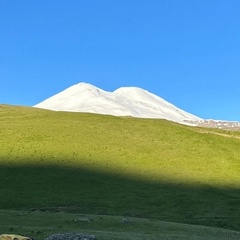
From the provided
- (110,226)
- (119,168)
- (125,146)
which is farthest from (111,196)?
(125,146)

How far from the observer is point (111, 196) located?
6000 centimetres

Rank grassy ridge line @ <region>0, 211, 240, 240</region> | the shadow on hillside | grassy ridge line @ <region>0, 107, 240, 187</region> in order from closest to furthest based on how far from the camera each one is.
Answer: grassy ridge line @ <region>0, 211, 240, 240</region>, the shadow on hillside, grassy ridge line @ <region>0, 107, 240, 187</region>

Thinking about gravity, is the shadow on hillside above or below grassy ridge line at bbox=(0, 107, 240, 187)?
below

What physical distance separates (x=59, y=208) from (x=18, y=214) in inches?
427

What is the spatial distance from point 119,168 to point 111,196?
1277 cm

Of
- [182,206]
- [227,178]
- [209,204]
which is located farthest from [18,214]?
[227,178]

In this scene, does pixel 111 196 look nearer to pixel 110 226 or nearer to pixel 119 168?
pixel 119 168

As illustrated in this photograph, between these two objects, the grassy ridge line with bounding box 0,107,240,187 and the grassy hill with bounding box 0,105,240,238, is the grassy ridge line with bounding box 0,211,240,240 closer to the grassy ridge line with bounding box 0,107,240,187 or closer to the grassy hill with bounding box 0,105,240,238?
the grassy hill with bounding box 0,105,240,238

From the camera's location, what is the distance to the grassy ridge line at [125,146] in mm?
73000

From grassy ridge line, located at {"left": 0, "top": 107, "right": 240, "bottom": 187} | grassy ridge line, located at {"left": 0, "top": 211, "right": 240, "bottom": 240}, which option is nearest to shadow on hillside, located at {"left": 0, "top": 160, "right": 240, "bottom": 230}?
grassy ridge line, located at {"left": 0, "top": 107, "right": 240, "bottom": 187}

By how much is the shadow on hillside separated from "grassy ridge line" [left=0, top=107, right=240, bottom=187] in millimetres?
3894

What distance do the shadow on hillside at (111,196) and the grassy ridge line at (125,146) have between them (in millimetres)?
3894

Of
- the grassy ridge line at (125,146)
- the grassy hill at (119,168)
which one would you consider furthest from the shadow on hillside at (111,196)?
the grassy ridge line at (125,146)

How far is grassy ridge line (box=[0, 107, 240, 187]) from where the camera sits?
73000 mm
